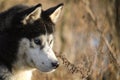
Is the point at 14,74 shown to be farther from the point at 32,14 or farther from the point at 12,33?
the point at 32,14

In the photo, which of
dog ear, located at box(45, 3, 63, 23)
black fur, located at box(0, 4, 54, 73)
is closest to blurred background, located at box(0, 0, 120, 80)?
dog ear, located at box(45, 3, 63, 23)

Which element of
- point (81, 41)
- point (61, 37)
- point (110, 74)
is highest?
point (110, 74)

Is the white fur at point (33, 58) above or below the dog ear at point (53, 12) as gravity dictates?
below

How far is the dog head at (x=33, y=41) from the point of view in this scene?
10133 millimetres

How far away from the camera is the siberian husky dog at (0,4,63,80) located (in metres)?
10.2

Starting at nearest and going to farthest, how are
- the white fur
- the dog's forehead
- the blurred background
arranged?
the white fur < the dog's forehead < the blurred background

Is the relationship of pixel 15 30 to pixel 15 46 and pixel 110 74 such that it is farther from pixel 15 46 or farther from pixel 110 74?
pixel 110 74

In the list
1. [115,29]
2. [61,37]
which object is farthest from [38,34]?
[61,37]

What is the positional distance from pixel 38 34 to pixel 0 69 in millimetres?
627

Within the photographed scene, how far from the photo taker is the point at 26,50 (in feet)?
33.5

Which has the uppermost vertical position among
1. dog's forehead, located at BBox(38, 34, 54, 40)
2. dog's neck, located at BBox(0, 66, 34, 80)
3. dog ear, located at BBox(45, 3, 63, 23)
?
dog ear, located at BBox(45, 3, 63, 23)

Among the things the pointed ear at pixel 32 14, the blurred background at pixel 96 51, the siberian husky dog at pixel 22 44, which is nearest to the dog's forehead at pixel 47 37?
the siberian husky dog at pixel 22 44

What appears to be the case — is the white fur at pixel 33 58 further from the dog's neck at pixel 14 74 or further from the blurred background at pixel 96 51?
the blurred background at pixel 96 51

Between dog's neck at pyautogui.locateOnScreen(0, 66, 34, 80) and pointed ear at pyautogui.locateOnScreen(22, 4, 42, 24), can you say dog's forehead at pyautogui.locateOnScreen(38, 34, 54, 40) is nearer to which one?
pointed ear at pyautogui.locateOnScreen(22, 4, 42, 24)
